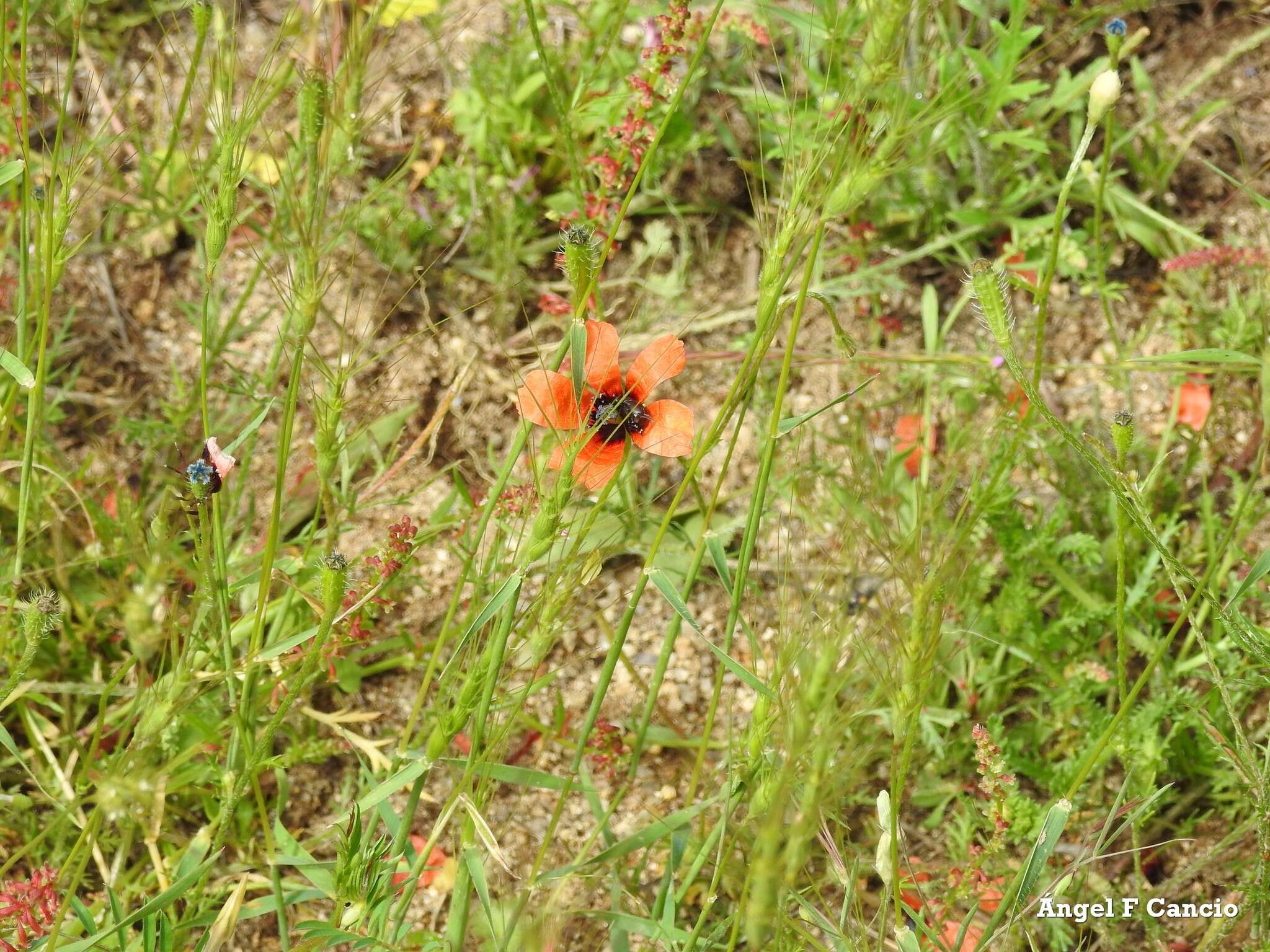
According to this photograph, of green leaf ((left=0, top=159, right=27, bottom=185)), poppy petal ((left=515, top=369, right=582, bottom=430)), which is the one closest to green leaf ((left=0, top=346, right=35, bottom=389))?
green leaf ((left=0, top=159, right=27, bottom=185))

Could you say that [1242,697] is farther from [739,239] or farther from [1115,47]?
[739,239]

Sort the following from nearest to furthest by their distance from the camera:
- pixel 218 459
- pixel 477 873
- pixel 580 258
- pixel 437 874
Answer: pixel 580 258
pixel 477 873
pixel 218 459
pixel 437 874

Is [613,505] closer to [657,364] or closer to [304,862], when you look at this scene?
[657,364]

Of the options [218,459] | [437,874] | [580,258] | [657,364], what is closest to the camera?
[580,258]

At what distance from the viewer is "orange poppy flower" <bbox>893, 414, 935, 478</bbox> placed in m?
2.09

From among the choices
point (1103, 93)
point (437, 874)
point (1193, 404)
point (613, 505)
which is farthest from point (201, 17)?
point (1193, 404)

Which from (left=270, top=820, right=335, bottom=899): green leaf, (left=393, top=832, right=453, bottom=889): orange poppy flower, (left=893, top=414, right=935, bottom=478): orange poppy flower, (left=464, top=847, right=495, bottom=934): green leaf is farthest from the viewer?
(left=893, top=414, right=935, bottom=478): orange poppy flower

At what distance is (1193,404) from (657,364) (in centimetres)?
124

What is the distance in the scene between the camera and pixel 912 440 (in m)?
2.18

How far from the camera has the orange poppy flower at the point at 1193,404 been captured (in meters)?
2.14

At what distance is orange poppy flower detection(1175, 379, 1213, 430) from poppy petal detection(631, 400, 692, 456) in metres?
1.11

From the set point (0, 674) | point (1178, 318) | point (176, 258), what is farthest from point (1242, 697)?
point (176, 258)

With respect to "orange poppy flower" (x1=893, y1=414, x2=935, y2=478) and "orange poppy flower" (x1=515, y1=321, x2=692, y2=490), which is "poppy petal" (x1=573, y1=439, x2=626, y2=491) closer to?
"orange poppy flower" (x1=515, y1=321, x2=692, y2=490)

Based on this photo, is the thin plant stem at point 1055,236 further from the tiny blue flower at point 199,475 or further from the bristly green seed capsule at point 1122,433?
the tiny blue flower at point 199,475
